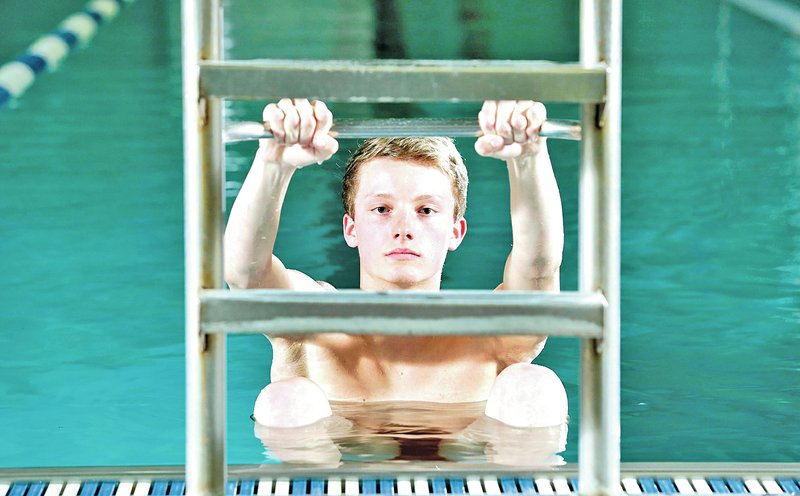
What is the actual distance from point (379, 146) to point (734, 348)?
5.17 feet

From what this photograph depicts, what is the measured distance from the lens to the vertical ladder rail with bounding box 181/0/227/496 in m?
0.86

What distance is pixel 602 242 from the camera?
0.89m

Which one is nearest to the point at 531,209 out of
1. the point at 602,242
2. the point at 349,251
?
the point at 602,242

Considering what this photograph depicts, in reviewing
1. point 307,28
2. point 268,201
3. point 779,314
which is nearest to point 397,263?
point 268,201

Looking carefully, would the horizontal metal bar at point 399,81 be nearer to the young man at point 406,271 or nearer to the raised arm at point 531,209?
the raised arm at point 531,209

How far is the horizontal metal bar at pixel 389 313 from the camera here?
0.86 metres

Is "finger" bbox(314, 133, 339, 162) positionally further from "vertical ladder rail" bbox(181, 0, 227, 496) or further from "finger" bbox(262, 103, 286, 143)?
"vertical ladder rail" bbox(181, 0, 227, 496)

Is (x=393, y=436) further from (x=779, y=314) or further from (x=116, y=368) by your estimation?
(x=779, y=314)

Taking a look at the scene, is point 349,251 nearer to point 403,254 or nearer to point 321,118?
point 403,254

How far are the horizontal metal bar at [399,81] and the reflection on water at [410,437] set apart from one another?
1.44m

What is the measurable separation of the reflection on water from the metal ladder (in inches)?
53.1

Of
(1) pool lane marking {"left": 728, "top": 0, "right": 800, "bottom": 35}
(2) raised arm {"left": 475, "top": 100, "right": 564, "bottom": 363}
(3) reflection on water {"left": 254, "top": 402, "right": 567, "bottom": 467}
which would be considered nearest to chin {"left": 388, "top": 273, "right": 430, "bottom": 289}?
(2) raised arm {"left": 475, "top": 100, "right": 564, "bottom": 363}

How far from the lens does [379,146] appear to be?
2.44 meters

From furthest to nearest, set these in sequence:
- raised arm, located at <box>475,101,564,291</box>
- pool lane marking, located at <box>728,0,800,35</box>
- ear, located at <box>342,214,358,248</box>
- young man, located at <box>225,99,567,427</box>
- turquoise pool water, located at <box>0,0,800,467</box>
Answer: pool lane marking, located at <box>728,0,800,35</box> < turquoise pool water, located at <box>0,0,800,467</box> < ear, located at <box>342,214,358,248</box> < young man, located at <box>225,99,567,427</box> < raised arm, located at <box>475,101,564,291</box>
